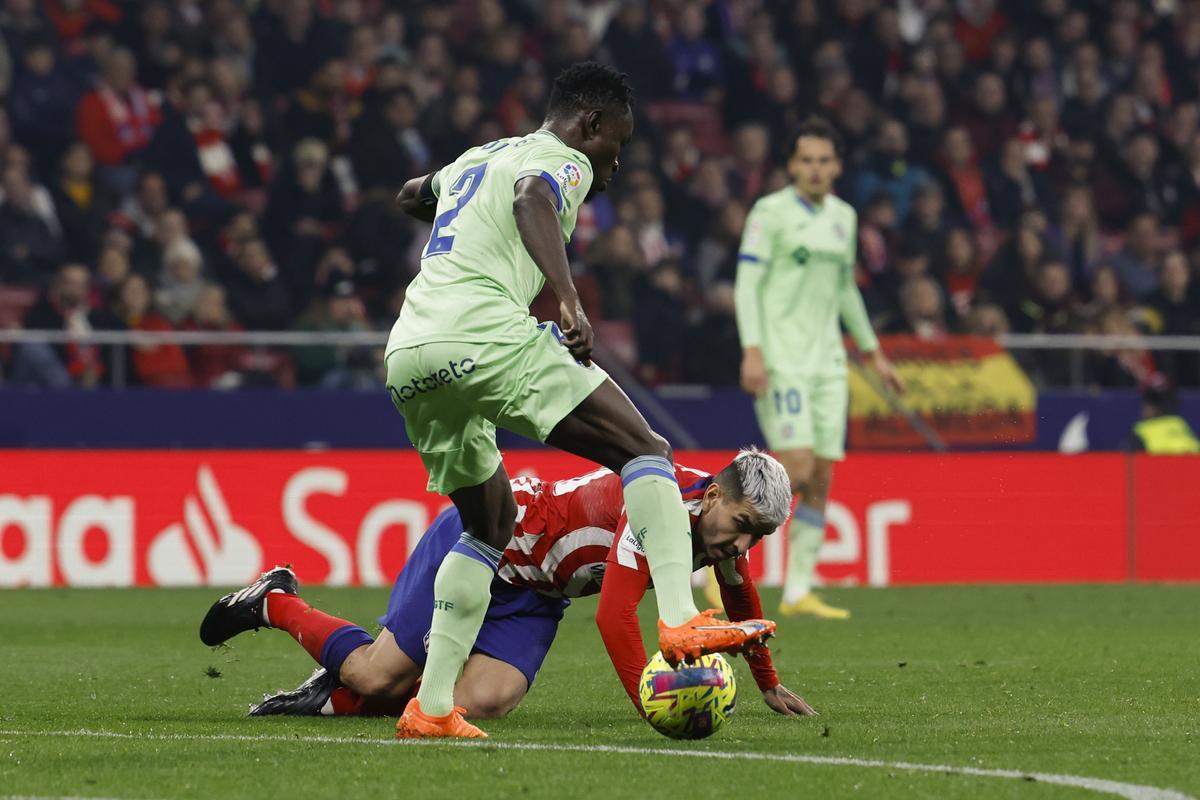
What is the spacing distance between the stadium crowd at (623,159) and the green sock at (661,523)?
8333mm

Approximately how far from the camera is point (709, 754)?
4938mm

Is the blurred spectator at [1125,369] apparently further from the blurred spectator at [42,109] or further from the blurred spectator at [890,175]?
the blurred spectator at [42,109]

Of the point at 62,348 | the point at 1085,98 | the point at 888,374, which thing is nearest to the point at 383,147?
the point at 62,348

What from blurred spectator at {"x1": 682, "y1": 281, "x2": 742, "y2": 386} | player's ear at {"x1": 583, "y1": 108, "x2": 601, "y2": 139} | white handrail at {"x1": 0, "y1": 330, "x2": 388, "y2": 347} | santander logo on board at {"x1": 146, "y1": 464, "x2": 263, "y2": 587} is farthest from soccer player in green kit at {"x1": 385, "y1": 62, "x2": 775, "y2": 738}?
blurred spectator at {"x1": 682, "y1": 281, "x2": 742, "y2": 386}

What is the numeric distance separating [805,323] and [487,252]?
5.30 metres

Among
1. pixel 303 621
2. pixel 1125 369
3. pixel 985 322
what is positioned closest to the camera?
pixel 303 621

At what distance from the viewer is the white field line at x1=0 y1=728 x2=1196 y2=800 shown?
425 centimetres

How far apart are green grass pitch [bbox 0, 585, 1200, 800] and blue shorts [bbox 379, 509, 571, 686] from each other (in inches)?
8.4

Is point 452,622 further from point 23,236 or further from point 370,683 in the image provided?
point 23,236

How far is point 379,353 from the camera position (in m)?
13.3

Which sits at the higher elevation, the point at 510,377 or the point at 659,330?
the point at 510,377

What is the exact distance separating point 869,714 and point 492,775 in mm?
1746

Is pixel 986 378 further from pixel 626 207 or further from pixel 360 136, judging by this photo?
pixel 360 136

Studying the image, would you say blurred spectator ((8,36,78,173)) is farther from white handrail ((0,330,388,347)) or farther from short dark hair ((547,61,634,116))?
short dark hair ((547,61,634,116))
